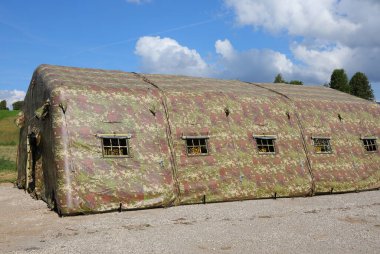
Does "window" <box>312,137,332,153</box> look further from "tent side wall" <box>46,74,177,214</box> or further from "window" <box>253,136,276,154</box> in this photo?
"tent side wall" <box>46,74,177,214</box>

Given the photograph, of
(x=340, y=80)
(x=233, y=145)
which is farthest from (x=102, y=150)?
(x=340, y=80)

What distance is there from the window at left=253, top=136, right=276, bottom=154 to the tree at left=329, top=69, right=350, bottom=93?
62.8 metres

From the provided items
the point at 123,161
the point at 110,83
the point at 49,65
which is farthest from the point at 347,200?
the point at 49,65

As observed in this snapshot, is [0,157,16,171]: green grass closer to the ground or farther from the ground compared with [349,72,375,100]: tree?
closer to the ground

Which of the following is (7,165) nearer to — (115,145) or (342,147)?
(115,145)

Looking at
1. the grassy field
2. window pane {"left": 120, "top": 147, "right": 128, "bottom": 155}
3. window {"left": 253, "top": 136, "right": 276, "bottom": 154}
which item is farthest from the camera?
the grassy field

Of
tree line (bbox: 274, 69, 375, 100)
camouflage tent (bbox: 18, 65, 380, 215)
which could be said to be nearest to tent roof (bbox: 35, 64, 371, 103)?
camouflage tent (bbox: 18, 65, 380, 215)

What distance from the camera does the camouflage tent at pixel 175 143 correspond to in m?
13.4

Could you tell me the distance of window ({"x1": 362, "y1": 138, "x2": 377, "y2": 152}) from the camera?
2072 centimetres

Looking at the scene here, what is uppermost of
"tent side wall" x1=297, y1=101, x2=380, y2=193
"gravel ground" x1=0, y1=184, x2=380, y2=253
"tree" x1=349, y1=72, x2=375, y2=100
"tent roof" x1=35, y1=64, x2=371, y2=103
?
"tree" x1=349, y1=72, x2=375, y2=100

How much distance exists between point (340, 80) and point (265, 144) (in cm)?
6415

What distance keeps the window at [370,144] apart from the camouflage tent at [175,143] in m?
0.06

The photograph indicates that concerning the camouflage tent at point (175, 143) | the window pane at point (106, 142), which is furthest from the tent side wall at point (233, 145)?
the window pane at point (106, 142)

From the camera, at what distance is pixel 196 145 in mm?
15797
